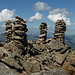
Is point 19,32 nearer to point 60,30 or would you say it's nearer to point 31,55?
point 31,55

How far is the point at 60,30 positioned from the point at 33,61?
166ft

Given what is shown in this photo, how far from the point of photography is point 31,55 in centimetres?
5278

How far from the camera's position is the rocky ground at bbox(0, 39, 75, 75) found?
27.6m

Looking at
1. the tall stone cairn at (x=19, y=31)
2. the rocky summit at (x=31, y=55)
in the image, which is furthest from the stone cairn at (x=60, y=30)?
the tall stone cairn at (x=19, y=31)

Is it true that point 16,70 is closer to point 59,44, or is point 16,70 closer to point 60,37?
point 59,44

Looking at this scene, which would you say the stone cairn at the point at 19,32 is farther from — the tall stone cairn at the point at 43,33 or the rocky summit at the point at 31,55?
the tall stone cairn at the point at 43,33

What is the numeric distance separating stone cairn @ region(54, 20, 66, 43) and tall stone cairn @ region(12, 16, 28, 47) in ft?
116

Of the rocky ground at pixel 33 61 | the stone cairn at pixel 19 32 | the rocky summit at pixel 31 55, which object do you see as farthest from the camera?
the stone cairn at pixel 19 32

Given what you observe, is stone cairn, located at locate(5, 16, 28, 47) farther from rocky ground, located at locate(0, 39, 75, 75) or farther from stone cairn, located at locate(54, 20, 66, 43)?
stone cairn, located at locate(54, 20, 66, 43)

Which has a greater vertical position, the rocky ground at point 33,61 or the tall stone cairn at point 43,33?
the tall stone cairn at point 43,33

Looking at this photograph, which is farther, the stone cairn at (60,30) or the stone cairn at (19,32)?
the stone cairn at (60,30)

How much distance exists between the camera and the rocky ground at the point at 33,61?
27.6 metres

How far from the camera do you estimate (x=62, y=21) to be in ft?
283

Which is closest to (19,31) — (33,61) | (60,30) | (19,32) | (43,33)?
(19,32)
